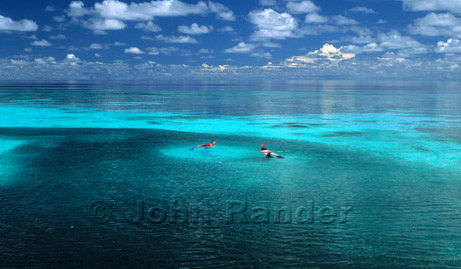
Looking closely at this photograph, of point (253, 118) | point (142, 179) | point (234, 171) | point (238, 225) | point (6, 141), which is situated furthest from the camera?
point (253, 118)

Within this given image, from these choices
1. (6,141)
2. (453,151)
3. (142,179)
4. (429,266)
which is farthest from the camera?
(6,141)

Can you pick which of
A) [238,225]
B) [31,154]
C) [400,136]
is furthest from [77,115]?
[238,225]

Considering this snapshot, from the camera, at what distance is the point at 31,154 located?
27.6 metres

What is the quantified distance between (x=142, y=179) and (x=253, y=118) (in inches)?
1270

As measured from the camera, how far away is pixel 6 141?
33.3 meters

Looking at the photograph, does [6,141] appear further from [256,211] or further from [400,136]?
[400,136]

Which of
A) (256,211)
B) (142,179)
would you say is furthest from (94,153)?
(256,211)

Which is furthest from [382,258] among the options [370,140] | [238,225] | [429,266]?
[370,140]

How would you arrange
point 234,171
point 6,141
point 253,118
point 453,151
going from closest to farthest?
Answer: point 234,171
point 453,151
point 6,141
point 253,118

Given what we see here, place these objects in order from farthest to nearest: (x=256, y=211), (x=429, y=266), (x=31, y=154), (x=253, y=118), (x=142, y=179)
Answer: (x=253, y=118), (x=31, y=154), (x=142, y=179), (x=256, y=211), (x=429, y=266)

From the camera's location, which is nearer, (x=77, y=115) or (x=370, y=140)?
(x=370, y=140)

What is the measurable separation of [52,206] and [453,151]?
2794cm

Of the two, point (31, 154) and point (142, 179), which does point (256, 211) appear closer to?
point (142, 179)

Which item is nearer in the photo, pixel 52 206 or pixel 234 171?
pixel 52 206
